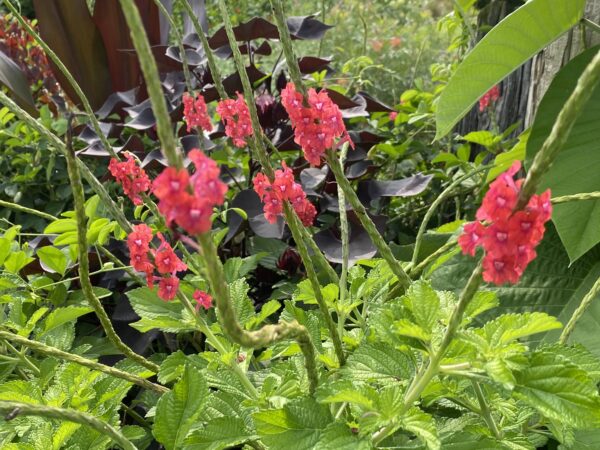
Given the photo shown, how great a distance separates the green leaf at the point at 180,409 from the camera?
22.3 inches

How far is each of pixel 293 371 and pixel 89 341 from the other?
1.93ft

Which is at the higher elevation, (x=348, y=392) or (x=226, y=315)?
(x=226, y=315)

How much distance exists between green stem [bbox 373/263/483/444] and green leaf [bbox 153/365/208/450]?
0.58 ft

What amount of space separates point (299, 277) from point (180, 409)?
703 mm

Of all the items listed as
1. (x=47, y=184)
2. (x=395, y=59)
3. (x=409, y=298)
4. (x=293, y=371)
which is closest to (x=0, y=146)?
(x=47, y=184)

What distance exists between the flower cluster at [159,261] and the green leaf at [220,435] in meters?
0.16

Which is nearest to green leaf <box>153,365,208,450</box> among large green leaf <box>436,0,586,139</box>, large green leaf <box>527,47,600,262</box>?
large green leaf <box>436,0,586,139</box>

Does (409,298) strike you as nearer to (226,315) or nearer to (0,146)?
(226,315)

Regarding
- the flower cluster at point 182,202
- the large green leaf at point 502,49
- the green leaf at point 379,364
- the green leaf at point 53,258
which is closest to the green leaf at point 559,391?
the green leaf at point 379,364

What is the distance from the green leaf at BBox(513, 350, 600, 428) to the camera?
48 cm

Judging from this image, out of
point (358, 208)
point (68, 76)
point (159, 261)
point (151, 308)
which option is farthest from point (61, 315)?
point (358, 208)

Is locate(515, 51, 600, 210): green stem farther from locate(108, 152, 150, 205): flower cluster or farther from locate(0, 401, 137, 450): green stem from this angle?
locate(108, 152, 150, 205): flower cluster

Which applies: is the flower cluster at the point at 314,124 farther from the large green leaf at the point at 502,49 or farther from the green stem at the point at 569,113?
the large green leaf at the point at 502,49

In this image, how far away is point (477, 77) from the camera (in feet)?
3.28
